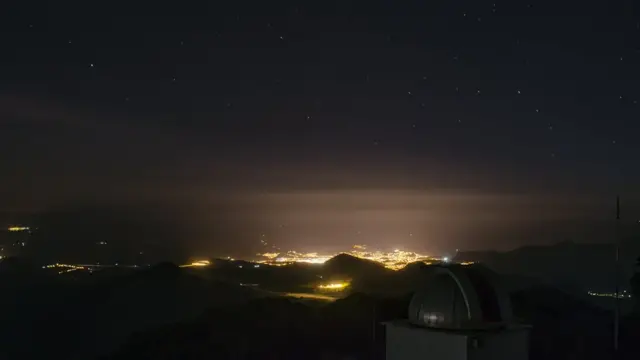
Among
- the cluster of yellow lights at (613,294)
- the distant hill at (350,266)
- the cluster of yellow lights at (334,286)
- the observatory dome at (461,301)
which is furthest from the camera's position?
the distant hill at (350,266)

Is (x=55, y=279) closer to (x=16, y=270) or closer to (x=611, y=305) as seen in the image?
(x=16, y=270)

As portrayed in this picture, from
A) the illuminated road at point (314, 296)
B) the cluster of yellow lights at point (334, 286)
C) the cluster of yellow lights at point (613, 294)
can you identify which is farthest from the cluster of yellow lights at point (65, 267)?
the cluster of yellow lights at point (613, 294)

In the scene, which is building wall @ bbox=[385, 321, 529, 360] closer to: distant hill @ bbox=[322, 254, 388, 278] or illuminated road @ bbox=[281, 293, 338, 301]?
illuminated road @ bbox=[281, 293, 338, 301]

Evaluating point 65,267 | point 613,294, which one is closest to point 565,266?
point 613,294

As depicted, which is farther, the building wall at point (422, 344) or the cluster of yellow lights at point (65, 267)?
the cluster of yellow lights at point (65, 267)

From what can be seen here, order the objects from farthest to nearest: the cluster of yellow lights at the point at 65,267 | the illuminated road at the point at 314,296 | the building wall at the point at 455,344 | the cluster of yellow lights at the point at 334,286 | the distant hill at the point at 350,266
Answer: the cluster of yellow lights at the point at 65,267
the distant hill at the point at 350,266
the cluster of yellow lights at the point at 334,286
the illuminated road at the point at 314,296
the building wall at the point at 455,344

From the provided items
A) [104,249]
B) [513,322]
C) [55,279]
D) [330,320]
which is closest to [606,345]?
[330,320]

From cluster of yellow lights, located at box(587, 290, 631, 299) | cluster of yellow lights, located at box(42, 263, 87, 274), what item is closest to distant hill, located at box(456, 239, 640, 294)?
cluster of yellow lights, located at box(587, 290, 631, 299)

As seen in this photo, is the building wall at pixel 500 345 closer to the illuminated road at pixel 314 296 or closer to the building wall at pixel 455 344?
the building wall at pixel 455 344
